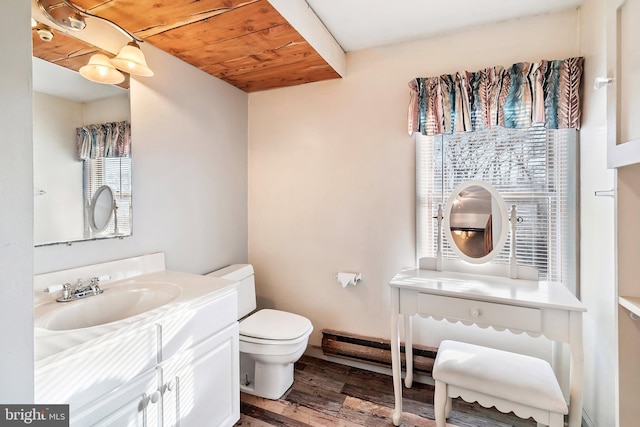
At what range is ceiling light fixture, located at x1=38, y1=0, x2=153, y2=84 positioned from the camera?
1.24 meters

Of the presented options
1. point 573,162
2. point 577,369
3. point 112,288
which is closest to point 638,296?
point 577,369

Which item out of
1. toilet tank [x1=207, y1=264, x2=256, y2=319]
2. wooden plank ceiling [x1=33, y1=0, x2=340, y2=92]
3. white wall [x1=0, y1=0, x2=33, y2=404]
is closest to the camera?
white wall [x1=0, y1=0, x2=33, y2=404]

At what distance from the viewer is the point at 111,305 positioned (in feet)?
4.38

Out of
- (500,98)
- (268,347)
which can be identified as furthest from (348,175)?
(268,347)

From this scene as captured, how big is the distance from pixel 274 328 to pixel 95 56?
69.0 inches

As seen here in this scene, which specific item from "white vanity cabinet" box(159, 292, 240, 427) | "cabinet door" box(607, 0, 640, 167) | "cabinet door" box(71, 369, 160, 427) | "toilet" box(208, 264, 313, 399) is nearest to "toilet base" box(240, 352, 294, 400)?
"toilet" box(208, 264, 313, 399)

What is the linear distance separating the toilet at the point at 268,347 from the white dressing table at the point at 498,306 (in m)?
0.61

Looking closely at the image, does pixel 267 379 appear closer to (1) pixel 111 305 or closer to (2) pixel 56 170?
(1) pixel 111 305

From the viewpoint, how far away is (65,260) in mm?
1337

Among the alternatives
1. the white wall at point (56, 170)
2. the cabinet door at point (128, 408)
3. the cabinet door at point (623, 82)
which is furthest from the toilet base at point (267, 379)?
the cabinet door at point (623, 82)

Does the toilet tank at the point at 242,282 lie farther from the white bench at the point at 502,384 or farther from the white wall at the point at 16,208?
the white wall at the point at 16,208

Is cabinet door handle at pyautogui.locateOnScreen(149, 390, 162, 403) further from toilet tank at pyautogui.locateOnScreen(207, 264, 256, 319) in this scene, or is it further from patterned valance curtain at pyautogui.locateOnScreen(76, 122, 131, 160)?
patterned valance curtain at pyautogui.locateOnScreen(76, 122, 131, 160)

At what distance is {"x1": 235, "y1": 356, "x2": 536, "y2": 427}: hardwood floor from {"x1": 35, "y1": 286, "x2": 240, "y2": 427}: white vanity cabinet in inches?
9.8

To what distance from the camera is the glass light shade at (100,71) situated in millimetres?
1405
